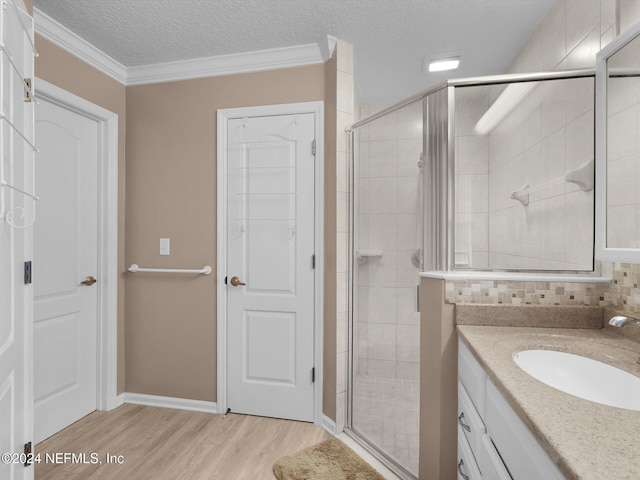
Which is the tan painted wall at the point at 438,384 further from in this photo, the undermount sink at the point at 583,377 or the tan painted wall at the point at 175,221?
the tan painted wall at the point at 175,221

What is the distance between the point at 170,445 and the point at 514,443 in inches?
75.0

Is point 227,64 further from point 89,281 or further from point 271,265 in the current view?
point 89,281

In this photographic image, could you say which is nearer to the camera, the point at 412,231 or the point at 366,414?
the point at 412,231

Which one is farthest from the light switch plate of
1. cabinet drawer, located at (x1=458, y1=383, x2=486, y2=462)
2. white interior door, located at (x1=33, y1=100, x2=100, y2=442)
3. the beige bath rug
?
cabinet drawer, located at (x1=458, y1=383, x2=486, y2=462)

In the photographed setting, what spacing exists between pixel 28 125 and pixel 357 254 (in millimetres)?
1703

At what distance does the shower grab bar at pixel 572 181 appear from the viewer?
50.8 inches

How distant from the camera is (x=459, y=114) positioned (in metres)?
1.41

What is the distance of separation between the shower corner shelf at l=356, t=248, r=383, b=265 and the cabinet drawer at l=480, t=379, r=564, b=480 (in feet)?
3.27

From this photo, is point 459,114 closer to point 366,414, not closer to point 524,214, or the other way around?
point 524,214

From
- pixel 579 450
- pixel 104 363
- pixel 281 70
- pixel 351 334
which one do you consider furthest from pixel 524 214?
pixel 104 363

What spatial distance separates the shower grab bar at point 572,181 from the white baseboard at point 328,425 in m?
1.67

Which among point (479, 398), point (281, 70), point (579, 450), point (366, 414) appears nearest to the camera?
point (579, 450)

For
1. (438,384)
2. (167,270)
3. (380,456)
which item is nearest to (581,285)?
(438,384)

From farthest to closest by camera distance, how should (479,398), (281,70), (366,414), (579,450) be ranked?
(281,70) < (366,414) < (479,398) < (579,450)
